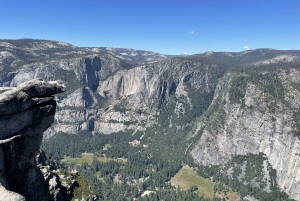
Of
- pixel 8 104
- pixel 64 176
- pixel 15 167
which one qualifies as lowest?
pixel 64 176

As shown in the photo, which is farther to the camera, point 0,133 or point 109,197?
point 109,197

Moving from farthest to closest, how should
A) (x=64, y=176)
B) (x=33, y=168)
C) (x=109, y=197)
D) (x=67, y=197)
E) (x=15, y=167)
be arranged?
(x=109, y=197) → (x=64, y=176) → (x=67, y=197) → (x=33, y=168) → (x=15, y=167)

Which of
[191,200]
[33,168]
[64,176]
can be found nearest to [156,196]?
[191,200]

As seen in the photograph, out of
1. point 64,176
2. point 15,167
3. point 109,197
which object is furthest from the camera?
point 109,197

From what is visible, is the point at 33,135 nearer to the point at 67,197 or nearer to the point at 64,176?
the point at 67,197

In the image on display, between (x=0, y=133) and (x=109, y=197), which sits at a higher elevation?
(x=0, y=133)

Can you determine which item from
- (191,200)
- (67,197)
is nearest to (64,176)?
(67,197)

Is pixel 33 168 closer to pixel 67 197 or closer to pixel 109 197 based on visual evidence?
pixel 67 197
